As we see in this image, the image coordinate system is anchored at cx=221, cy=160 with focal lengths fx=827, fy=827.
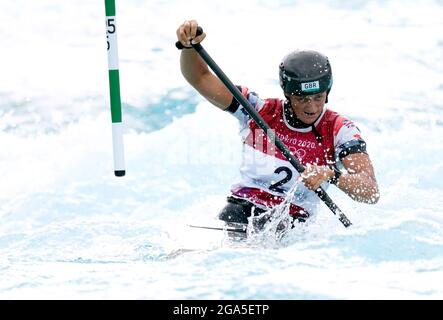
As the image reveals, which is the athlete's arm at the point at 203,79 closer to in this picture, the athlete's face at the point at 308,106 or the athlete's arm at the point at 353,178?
the athlete's face at the point at 308,106

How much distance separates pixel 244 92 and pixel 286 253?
1429 millimetres

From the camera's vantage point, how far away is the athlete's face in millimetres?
5852

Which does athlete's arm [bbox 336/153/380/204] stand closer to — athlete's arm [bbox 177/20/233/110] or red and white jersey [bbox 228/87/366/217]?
red and white jersey [bbox 228/87/366/217]

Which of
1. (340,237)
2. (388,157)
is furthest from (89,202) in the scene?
(340,237)

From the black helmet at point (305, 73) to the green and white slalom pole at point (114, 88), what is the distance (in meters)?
1.46

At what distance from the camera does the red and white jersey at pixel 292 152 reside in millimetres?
6008

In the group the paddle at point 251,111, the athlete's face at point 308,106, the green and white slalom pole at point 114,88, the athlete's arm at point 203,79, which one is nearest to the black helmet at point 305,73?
the athlete's face at point 308,106

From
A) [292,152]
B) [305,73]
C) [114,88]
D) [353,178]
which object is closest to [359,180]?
[353,178]

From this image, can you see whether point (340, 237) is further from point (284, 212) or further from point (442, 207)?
point (442, 207)

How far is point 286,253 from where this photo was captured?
207 inches

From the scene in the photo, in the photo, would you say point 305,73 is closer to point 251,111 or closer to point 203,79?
point 251,111

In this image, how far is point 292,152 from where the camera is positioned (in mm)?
6059

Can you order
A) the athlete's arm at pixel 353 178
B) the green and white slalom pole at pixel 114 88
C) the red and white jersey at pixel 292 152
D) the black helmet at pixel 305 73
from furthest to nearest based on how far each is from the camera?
the green and white slalom pole at pixel 114 88
the red and white jersey at pixel 292 152
the black helmet at pixel 305 73
the athlete's arm at pixel 353 178

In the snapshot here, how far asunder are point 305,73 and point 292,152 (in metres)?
0.62
